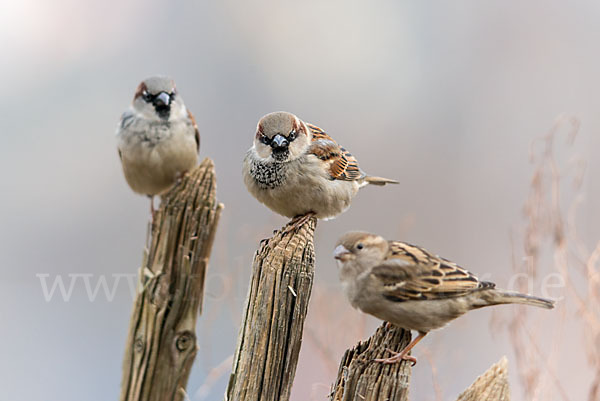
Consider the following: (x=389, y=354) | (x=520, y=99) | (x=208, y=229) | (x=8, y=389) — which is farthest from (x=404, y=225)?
(x=8, y=389)

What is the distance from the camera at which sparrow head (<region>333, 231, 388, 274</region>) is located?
2223mm

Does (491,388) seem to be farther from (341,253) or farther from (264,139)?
(264,139)

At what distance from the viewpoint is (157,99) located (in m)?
3.80

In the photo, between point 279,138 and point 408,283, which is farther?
point 279,138

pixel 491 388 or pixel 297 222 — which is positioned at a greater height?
pixel 297 222

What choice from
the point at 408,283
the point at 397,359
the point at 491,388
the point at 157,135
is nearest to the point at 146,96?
the point at 157,135

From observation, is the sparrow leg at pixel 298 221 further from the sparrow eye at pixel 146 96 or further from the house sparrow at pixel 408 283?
the sparrow eye at pixel 146 96

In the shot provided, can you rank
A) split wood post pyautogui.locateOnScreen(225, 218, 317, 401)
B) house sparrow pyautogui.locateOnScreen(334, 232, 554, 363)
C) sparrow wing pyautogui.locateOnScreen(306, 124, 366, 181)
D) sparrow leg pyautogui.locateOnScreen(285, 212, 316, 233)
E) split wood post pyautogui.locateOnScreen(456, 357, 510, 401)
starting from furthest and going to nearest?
1. sparrow wing pyautogui.locateOnScreen(306, 124, 366, 181)
2. sparrow leg pyautogui.locateOnScreen(285, 212, 316, 233)
3. house sparrow pyautogui.locateOnScreen(334, 232, 554, 363)
4. split wood post pyautogui.locateOnScreen(225, 218, 317, 401)
5. split wood post pyautogui.locateOnScreen(456, 357, 510, 401)

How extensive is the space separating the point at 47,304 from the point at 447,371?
10.0ft

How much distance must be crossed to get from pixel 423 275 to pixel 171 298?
96 centimetres

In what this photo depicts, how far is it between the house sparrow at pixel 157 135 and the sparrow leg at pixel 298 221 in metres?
1.26

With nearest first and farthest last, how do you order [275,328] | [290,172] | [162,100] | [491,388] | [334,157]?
1. [491,388]
2. [275,328]
3. [290,172]
4. [334,157]
5. [162,100]

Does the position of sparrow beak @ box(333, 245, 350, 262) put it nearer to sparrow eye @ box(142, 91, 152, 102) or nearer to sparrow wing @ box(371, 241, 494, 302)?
sparrow wing @ box(371, 241, 494, 302)

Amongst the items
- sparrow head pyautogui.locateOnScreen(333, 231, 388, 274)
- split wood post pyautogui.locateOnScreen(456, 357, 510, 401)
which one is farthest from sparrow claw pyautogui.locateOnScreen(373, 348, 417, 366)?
sparrow head pyautogui.locateOnScreen(333, 231, 388, 274)
